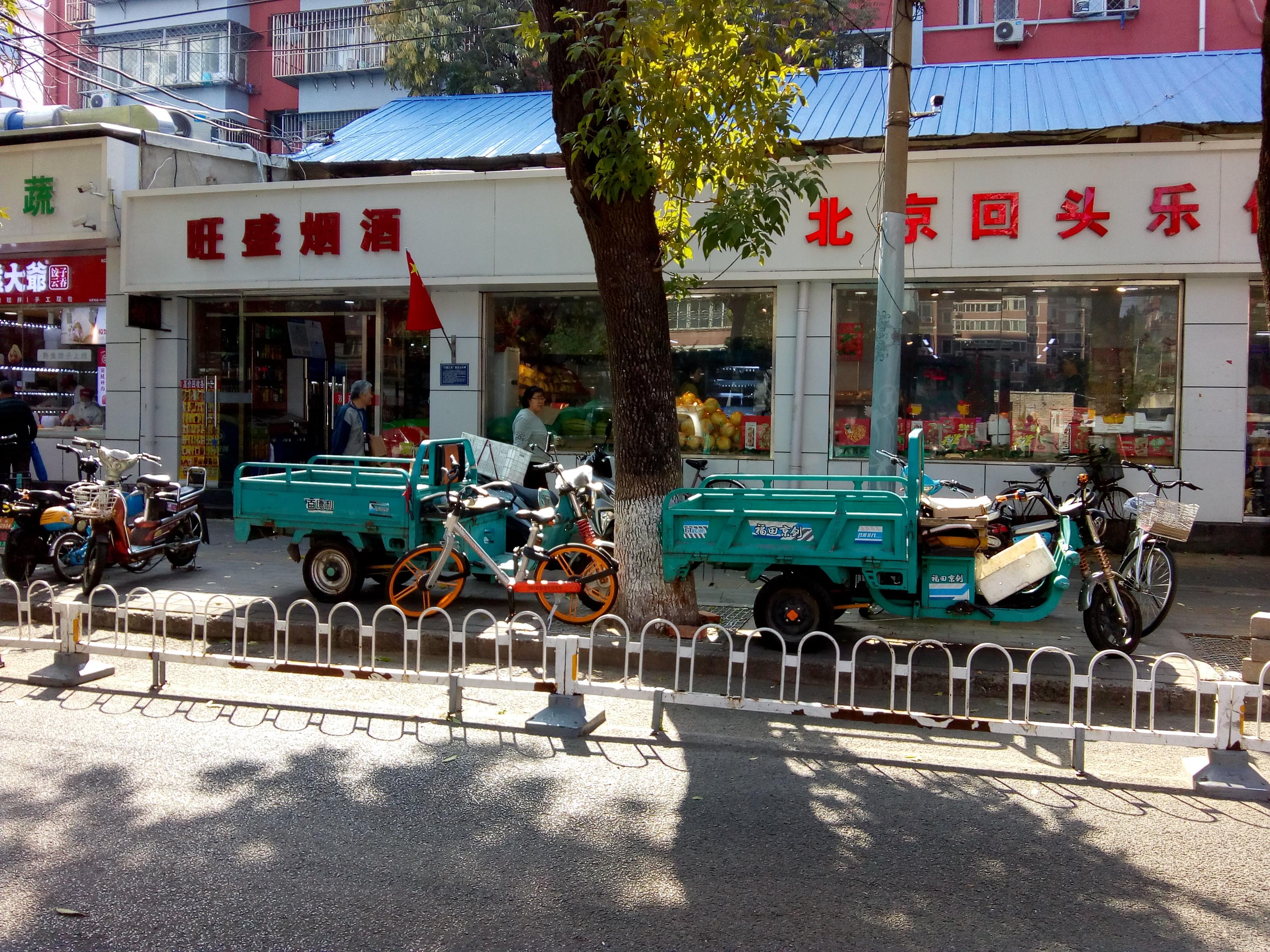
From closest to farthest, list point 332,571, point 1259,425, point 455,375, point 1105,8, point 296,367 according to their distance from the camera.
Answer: point 332,571
point 1259,425
point 455,375
point 296,367
point 1105,8

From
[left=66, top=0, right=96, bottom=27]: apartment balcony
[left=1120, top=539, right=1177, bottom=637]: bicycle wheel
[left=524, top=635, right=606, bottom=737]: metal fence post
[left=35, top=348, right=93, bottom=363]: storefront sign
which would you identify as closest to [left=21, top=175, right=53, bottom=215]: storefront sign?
[left=35, top=348, right=93, bottom=363]: storefront sign

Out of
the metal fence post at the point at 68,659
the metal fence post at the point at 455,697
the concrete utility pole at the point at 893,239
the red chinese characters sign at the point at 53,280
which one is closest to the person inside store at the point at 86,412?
the red chinese characters sign at the point at 53,280

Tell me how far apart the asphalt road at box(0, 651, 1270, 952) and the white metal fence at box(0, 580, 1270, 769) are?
28 centimetres

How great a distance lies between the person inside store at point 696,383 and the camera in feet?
41.1

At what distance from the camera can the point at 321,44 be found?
98.3 ft

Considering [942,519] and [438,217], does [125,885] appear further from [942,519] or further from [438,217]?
[438,217]

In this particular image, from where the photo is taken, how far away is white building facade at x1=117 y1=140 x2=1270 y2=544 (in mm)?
10914

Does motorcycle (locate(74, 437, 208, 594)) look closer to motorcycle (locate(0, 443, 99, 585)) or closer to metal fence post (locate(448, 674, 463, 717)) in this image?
motorcycle (locate(0, 443, 99, 585))

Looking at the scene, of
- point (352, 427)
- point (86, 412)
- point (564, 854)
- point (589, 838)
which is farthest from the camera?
point (86, 412)

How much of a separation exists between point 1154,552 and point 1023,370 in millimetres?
4492

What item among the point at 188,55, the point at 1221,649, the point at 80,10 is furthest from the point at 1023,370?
the point at 80,10

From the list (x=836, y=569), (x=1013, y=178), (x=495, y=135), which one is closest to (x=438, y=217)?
(x=495, y=135)

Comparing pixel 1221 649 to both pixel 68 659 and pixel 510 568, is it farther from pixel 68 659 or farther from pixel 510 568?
pixel 68 659

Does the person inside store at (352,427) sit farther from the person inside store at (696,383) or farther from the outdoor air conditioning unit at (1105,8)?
the outdoor air conditioning unit at (1105,8)
